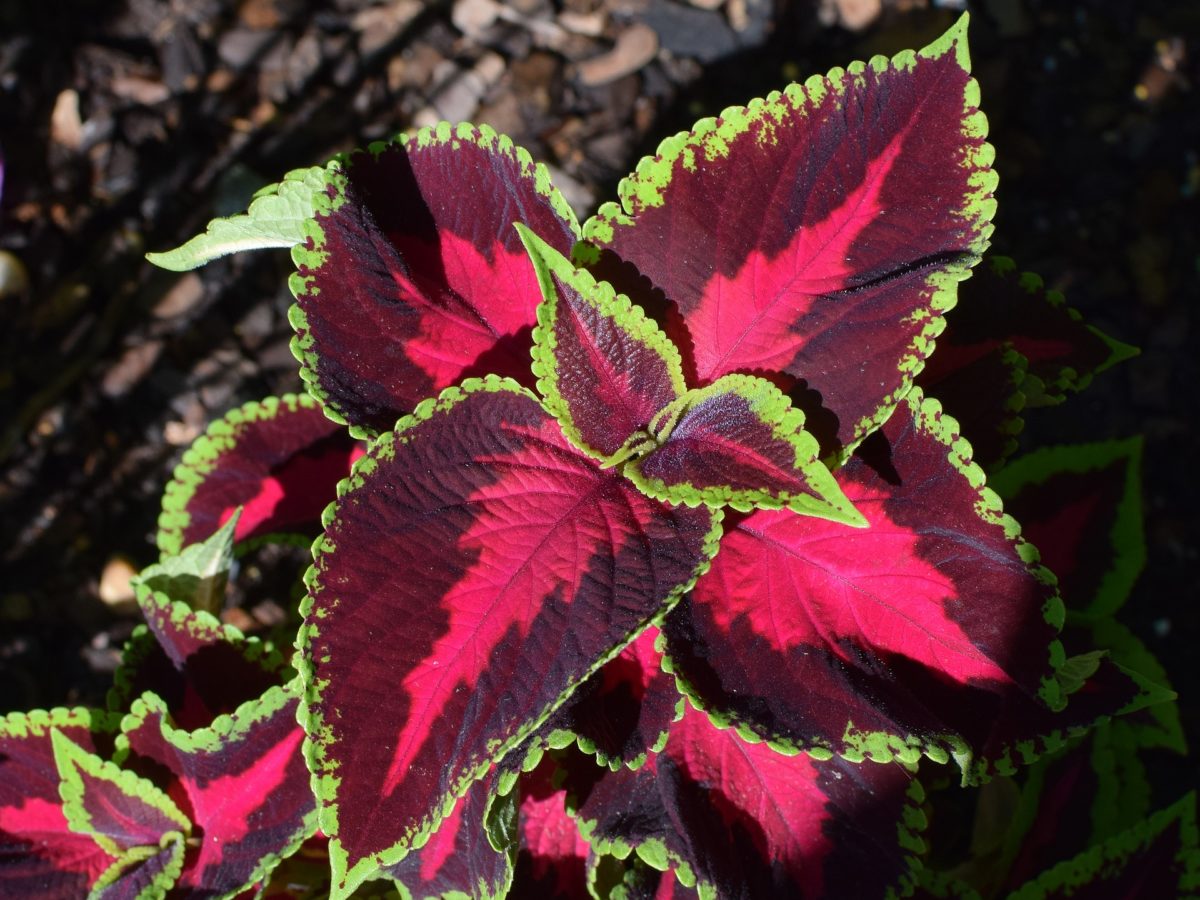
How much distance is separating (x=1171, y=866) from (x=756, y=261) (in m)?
0.99

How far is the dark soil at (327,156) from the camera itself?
7.39 feet

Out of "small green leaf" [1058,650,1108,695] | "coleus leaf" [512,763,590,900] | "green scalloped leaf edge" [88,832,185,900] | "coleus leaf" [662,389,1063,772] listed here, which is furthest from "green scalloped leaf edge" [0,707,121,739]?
"small green leaf" [1058,650,1108,695]

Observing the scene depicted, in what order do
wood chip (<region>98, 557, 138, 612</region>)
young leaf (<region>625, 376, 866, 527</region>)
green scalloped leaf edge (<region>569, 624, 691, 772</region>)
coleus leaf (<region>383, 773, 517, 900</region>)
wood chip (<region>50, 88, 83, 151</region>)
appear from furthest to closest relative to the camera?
wood chip (<region>50, 88, 83, 151</region>)
wood chip (<region>98, 557, 138, 612</region>)
coleus leaf (<region>383, 773, 517, 900</region>)
green scalloped leaf edge (<region>569, 624, 691, 772</region>)
young leaf (<region>625, 376, 866, 527</region>)

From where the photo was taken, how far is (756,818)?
1.13 m

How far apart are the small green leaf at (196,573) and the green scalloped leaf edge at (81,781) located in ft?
0.63

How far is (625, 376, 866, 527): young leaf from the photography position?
848 millimetres

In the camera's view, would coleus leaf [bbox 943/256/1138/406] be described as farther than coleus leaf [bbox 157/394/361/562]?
No

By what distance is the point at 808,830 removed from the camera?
112 cm

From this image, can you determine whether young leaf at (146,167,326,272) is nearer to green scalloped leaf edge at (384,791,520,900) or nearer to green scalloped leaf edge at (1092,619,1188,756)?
green scalloped leaf edge at (384,791,520,900)

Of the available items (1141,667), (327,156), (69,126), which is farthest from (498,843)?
(69,126)

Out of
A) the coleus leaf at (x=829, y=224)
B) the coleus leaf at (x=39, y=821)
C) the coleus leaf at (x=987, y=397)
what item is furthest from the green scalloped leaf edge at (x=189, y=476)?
the coleus leaf at (x=987, y=397)

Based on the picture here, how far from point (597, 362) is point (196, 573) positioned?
2.03ft

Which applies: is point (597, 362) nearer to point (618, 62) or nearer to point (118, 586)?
point (118, 586)

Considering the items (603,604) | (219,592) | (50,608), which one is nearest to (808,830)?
(603,604)
